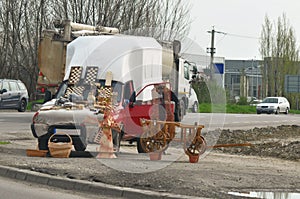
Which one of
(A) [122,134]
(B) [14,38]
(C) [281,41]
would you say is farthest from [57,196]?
(C) [281,41]

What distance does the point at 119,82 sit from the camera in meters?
15.6

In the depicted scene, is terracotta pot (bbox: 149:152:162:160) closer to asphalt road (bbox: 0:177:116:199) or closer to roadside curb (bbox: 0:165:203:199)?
roadside curb (bbox: 0:165:203:199)

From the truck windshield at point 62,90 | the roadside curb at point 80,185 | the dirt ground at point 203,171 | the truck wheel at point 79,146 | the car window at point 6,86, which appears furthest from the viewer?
the car window at point 6,86

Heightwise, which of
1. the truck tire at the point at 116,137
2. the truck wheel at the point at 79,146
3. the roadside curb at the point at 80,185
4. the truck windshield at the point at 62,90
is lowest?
the roadside curb at the point at 80,185

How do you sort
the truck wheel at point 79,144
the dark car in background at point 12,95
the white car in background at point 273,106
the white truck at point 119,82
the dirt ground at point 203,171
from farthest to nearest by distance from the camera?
the white car in background at point 273,106, the dark car in background at point 12,95, the truck wheel at point 79,144, the white truck at point 119,82, the dirt ground at point 203,171

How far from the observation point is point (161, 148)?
14.0m

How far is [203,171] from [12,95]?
24040 mm

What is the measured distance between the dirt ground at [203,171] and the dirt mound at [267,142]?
28 mm

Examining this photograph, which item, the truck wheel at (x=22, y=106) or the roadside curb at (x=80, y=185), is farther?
the truck wheel at (x=22, y=106)

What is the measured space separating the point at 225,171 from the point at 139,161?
1.95 m

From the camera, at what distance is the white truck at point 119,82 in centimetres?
1443

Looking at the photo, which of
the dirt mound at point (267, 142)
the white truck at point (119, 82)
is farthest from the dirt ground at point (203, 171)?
the white truck at point (119, 82)

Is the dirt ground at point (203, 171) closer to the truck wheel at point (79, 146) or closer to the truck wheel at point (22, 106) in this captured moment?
the truck wheel at point (79, 146)

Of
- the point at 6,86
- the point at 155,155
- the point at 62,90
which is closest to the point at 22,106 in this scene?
the point at 6,86
